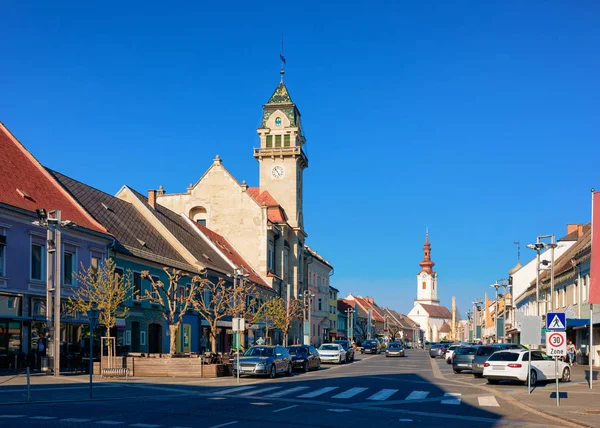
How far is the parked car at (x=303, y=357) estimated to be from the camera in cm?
4000

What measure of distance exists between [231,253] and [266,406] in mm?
47502

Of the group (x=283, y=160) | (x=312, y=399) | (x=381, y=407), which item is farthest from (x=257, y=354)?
(x=283, y=160)

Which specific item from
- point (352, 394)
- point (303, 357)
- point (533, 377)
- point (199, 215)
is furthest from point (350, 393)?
point (199, 215)

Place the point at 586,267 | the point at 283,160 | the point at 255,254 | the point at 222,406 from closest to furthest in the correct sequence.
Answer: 1. the point at 222,406
2. the point at 586,267
3. the point at 255,254
4. the point at 283,160

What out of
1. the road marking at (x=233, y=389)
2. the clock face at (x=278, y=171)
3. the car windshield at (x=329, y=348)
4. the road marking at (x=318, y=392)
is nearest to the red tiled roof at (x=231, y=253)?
the car windshield at (x=329, y=348)

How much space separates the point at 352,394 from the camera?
23844 mm

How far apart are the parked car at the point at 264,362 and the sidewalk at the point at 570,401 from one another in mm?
10416

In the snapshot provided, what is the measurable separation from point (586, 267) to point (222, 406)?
1244 inches

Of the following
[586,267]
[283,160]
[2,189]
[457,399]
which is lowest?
[457,399]

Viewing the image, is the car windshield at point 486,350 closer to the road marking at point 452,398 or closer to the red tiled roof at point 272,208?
the road marking at point 452,398

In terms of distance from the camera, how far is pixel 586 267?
44.1 metres

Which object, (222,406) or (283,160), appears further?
(283,160)

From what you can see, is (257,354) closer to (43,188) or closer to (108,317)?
(108,317)

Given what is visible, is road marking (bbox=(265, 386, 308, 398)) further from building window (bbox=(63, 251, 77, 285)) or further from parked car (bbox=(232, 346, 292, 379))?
building window (bbox=(63, 251, 77, 285))
